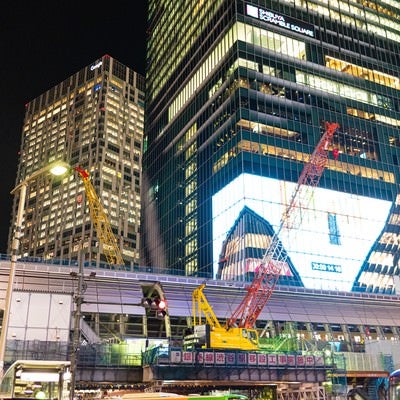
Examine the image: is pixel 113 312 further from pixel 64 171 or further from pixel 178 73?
pixel 178 73

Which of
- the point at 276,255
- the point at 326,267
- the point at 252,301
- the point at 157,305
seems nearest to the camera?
the point at 157,305

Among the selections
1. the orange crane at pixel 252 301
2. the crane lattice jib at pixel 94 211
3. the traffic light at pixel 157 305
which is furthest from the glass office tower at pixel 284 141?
the traffic light at pixel 157 305

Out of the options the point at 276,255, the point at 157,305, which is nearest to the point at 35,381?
the point at 157,305

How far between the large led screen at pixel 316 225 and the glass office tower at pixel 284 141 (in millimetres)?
202

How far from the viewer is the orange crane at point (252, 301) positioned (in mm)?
47562

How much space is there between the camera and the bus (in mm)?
20750

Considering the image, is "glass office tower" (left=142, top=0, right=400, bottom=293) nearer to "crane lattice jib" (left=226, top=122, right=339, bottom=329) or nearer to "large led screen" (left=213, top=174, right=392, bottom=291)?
"large led screen" (left=213, top=174, right=392, bottom=291)

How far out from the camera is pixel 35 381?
839 inches

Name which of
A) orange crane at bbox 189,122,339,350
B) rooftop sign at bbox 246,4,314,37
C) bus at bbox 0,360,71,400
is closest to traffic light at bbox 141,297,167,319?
bus at bbox 0,360,71,400

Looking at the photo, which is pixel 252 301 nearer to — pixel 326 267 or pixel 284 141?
pixel 326 267

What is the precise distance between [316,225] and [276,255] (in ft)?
34.3

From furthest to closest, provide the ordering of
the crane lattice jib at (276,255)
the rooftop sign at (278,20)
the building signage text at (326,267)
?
1. the rooftop sign at (278,20)
2. the building signage text at (326,267)
3. the crane lattice jib at (276,255)

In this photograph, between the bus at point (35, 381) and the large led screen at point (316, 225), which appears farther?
the large led screen at point (316, 225)

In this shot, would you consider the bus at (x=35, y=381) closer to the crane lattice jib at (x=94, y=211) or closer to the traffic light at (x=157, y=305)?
the traffic light at (x=157, y=305)
